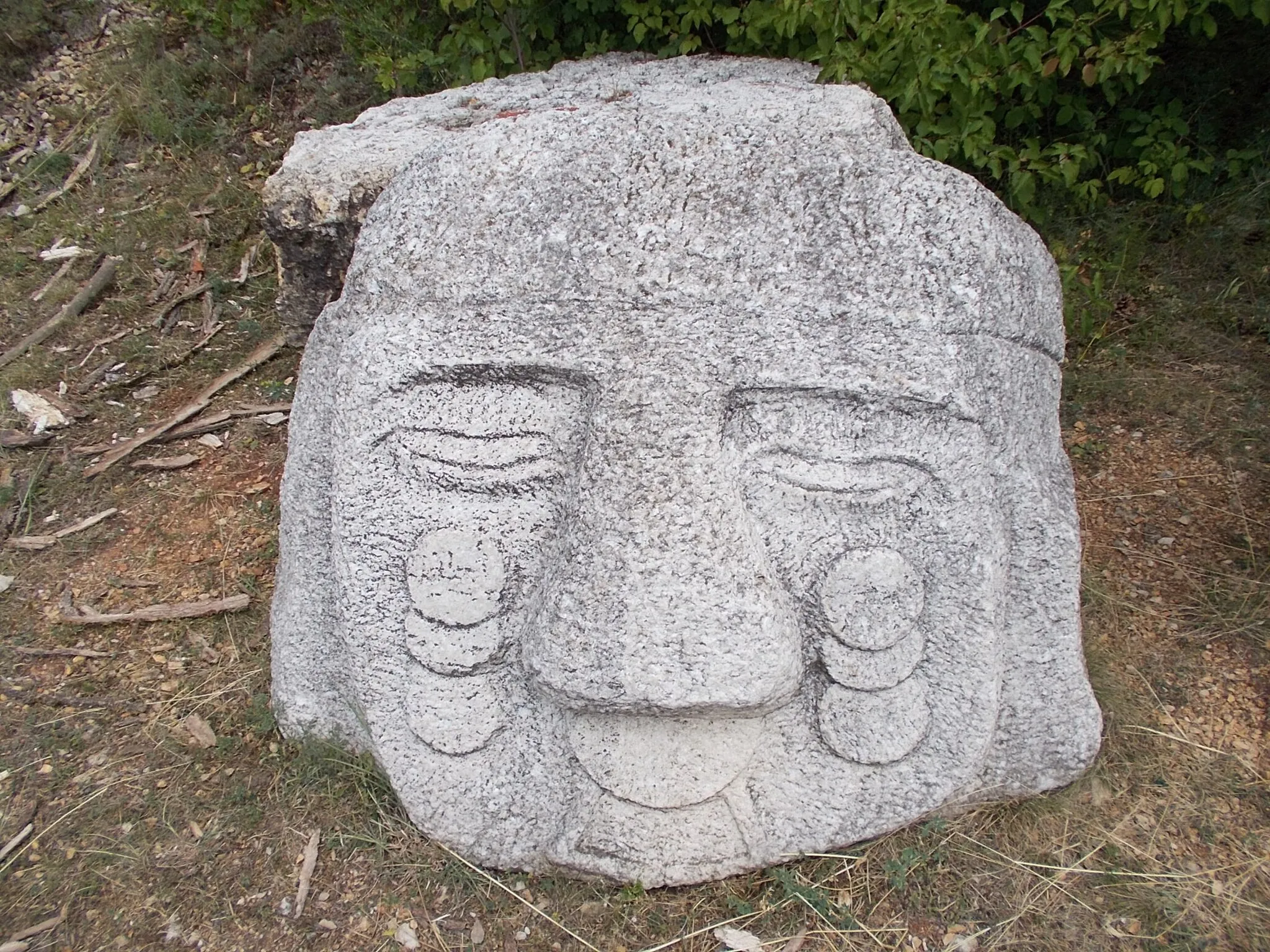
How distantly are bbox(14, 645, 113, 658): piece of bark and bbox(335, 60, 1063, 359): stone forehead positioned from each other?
1.36 meters

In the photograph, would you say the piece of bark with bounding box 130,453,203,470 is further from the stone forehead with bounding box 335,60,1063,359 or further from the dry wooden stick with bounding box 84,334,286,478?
the stone forehead with bounding box 335,60,1063,359

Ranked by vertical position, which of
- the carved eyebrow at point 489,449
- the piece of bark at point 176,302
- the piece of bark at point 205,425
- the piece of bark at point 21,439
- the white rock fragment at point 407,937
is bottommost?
the white rock fragment at point 407,937

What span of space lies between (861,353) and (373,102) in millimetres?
3110

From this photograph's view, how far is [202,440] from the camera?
10.8 ft

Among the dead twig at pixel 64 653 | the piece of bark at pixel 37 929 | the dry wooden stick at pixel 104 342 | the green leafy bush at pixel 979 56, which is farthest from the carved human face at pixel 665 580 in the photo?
the dry wooden stick at pixel 104 342

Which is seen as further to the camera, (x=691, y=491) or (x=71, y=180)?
(x=71, y=180)

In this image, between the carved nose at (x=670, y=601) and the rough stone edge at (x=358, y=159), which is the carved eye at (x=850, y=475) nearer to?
the carved nose at (x=670, y=601)

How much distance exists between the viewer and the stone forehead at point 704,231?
1811 mm

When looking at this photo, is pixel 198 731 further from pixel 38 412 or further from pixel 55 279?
pixel 55 279

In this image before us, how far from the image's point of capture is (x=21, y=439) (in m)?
3.28

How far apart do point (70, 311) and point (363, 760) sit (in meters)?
2.47

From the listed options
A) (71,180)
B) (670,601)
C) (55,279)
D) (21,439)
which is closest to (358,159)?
(670,601)

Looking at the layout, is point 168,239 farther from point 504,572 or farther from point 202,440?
point 504,572

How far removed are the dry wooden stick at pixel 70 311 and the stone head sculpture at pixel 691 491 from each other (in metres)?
2.16
